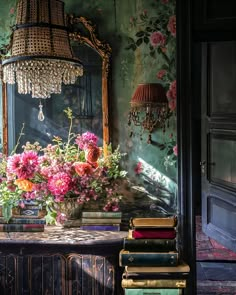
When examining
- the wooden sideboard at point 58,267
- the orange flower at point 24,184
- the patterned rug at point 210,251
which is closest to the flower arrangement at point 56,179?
the orange flower at point 24,184

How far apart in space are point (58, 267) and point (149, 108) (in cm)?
118

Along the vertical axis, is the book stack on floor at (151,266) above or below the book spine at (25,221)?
below

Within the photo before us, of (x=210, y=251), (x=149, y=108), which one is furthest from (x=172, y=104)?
(x=210, y=251)

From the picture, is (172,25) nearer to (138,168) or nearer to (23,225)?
(138,168)

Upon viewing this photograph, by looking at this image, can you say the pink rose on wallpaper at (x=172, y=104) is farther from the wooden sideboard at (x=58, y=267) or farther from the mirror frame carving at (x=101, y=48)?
the wooden sideboard at (x=58, y=267)

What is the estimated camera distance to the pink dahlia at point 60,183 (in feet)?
8.24

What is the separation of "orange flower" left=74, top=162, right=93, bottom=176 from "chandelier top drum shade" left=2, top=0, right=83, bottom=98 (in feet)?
1.67

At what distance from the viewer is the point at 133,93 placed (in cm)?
299

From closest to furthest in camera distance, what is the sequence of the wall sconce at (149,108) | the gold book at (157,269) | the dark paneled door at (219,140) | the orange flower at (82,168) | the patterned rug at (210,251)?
the gold book at (157,269) → the orange flower at (82,168) → the wall sconce at (149,108) → the patterned rug at (210,251) → the dark paneled door at (219,140)

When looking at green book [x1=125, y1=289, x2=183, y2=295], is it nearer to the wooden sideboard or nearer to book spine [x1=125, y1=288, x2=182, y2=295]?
book spine [x1=125, y1=288, x2=182, y2=295]

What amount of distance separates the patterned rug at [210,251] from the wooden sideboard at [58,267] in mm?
1939

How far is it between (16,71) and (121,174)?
1.02m

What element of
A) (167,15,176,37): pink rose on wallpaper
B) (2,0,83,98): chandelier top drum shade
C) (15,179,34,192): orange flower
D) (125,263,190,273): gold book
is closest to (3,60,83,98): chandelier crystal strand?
(2,0,83,98): chandelier top drum shade

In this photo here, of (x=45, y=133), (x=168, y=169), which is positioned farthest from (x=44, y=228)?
(x=168, y=169)
